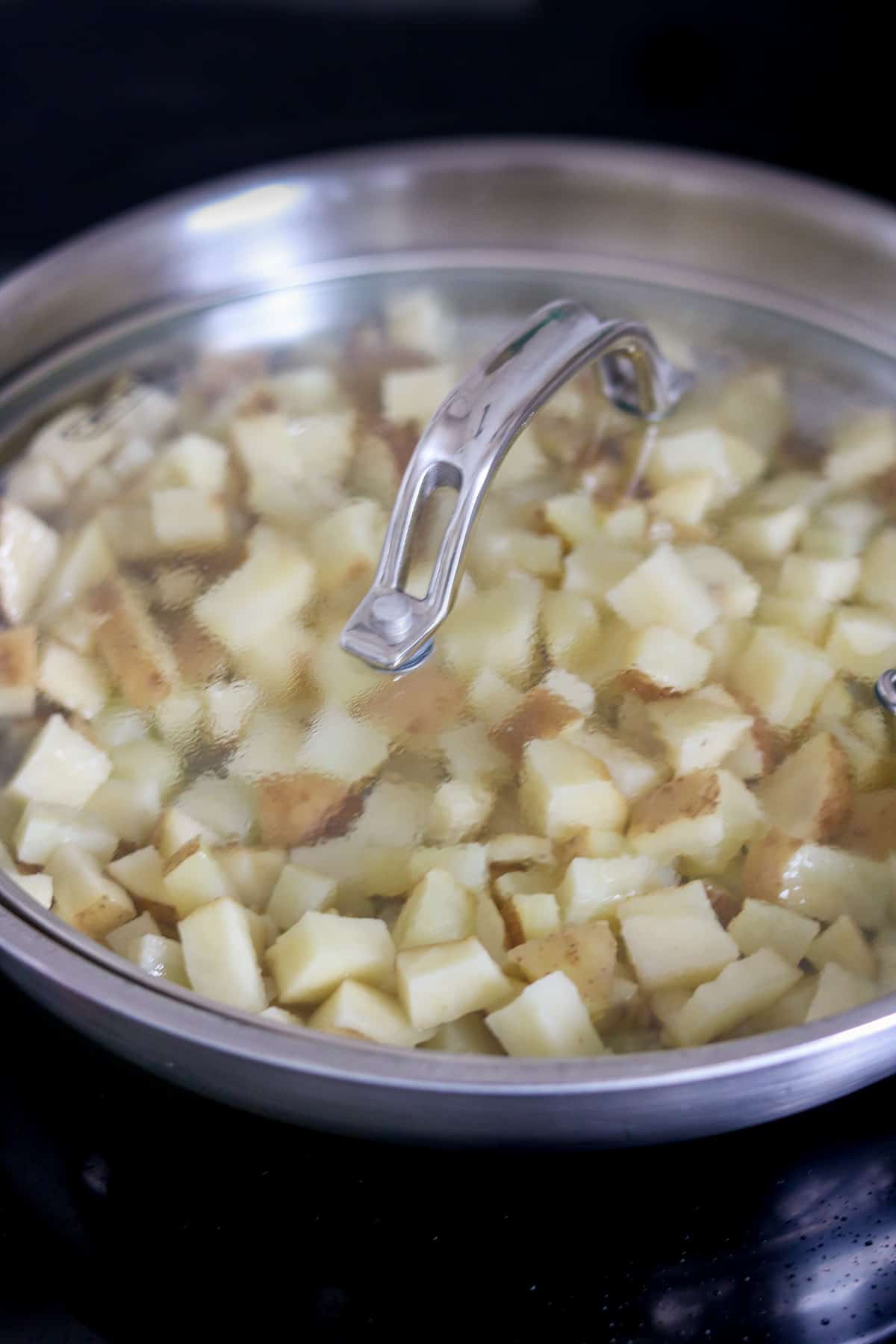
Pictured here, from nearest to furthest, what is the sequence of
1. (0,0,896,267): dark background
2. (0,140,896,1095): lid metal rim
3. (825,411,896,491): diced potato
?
1. (0,140,896,1095): lid metal rim
2. (825,411,896,491): diced potato
3. (0,0,896,267): dark background

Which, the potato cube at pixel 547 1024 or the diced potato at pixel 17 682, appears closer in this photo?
the potato cube at pixel 547 1024

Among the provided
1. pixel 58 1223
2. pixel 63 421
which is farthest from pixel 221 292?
pixel 58 1223

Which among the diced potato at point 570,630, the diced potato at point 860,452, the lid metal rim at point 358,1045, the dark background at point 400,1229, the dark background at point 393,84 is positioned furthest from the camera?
the dark background at point 393,84

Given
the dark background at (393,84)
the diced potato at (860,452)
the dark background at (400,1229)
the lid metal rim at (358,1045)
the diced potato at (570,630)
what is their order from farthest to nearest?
the dark background at (393,84) < the diced potato at (860,452) < the diced potato at (570,630) < the dark background at (400,1229) < the lid metal rim at (358,1045)

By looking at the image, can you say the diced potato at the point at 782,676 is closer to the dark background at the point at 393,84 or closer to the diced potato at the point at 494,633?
the diced potato at the point at 494,633

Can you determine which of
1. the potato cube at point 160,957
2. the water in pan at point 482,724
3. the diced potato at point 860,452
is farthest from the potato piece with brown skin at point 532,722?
the diced potato at point 860,452

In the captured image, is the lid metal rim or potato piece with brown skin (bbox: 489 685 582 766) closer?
the lid metal rim

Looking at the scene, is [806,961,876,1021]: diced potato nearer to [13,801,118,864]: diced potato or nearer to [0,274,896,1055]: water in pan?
[0,274,896,1055]: water in pan

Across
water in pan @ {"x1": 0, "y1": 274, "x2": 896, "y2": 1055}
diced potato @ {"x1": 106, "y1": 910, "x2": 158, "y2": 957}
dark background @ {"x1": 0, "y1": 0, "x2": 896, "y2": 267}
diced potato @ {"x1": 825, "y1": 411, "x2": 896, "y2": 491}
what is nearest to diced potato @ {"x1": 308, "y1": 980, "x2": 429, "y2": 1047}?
water in pan @ {"x1": 0, "y1": 274, "x2": 896, "y2": 1055}
